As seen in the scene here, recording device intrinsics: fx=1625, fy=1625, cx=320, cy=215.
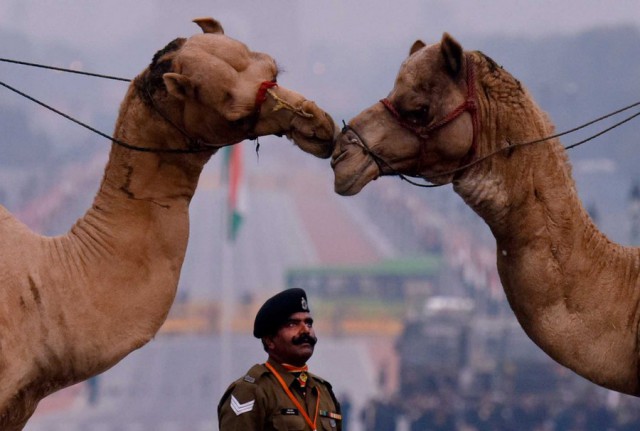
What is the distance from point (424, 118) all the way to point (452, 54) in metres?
0.37

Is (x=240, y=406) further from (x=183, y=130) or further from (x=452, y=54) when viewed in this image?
(x=452, y=54)

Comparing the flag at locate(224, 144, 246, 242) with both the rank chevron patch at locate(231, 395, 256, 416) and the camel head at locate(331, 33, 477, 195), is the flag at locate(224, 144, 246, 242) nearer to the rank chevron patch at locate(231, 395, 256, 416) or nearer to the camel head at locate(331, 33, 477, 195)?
the camel head at locate(331, 33, 477, 195)

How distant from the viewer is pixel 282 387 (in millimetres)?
8180

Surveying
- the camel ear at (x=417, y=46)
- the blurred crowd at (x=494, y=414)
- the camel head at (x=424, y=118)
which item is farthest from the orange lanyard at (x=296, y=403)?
the blurred crowd at (x=494, y=414)

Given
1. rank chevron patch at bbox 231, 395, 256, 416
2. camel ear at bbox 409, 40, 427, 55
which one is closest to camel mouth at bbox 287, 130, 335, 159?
camel ear at bbox 409, 40, 427, 55

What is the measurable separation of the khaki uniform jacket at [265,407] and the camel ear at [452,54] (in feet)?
5.76

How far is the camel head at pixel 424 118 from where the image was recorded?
835 centimetres

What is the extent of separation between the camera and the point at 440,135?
8391 mm

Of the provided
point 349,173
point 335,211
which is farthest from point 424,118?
point 335,211

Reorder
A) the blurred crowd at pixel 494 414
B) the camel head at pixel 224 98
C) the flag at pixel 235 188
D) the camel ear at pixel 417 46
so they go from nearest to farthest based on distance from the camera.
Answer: the camel head at pixel 224 98 < the camel ear at pixel 417 46 < the blurred crowd at pixel 494 414 < the flag at pixel 235 188

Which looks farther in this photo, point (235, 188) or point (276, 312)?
point (235, 188)

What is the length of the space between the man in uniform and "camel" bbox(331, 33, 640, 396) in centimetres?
78

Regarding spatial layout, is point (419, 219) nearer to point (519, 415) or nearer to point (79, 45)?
point (79, 45)

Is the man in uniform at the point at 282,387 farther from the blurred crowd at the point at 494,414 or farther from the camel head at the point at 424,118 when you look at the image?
the blurred crowd at the point at 494,414
